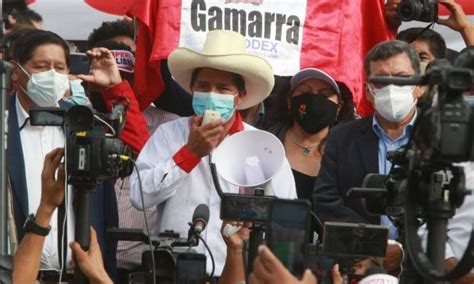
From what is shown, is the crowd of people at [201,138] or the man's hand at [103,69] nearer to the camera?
the crowd of people at [201,138]

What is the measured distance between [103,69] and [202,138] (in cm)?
137

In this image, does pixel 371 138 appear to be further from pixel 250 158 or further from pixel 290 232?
pixel 290 232

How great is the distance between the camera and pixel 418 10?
8.77 meters

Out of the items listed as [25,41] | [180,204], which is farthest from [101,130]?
[25,41]

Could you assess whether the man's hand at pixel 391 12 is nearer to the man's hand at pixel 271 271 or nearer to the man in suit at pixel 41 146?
the man in suit at pixel 41 146

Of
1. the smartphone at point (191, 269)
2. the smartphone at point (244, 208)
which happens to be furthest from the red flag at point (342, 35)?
the smartphone at point (191, 269)

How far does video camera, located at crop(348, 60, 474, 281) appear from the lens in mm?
4816

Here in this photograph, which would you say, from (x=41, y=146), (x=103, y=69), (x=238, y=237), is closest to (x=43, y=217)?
(x=238, y=237)

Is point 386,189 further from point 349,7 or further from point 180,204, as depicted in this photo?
point 349,7

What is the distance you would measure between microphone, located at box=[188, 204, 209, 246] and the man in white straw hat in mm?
1038

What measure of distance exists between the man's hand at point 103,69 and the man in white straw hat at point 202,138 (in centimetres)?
57

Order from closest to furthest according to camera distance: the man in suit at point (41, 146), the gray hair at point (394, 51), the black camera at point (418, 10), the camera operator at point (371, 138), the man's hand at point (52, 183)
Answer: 1. the man's hand at point (52, 183)
2. the man in suit at point (41, 146)
3. the camera operator at point (371, 138)
4. the gray hair at point (394, 51)
5. the black camera at point (418, 10)

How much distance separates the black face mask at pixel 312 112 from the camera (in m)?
8.54

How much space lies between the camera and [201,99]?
7664 mm
